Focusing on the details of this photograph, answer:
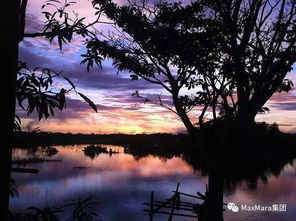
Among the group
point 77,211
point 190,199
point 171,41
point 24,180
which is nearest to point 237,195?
point 190,199

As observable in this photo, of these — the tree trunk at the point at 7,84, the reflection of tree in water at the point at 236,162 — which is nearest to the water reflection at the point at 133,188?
the reflection of tree in water at the point at 236,162

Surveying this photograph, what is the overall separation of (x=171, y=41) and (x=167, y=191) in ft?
97.2

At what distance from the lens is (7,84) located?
2.44 meters

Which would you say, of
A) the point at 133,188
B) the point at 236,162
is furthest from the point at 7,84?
the point at 236,162

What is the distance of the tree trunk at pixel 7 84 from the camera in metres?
2.43

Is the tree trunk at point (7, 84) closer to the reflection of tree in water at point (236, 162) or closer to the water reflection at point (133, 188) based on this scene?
the reflection of tree in water at point (236, 162)

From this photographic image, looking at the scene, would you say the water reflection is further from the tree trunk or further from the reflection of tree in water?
the tree trunk

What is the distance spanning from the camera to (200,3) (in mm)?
9930

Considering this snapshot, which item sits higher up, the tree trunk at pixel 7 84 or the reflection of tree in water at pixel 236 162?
the tree trunk at pixel 7 84

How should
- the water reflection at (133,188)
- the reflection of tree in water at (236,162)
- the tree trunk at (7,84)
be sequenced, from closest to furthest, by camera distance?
the tree trunk at (7,84), the reflection of tree in water at (236,162), the water reflection at (133,188)

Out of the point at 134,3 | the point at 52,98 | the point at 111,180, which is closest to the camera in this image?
the point at 52,98

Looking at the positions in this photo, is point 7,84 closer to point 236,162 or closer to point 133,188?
point 133,188

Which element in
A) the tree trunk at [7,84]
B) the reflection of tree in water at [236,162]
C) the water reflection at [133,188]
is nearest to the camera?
the tree trunk at [7,84]

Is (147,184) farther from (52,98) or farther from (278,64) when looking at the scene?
(52,98)
